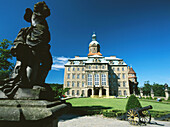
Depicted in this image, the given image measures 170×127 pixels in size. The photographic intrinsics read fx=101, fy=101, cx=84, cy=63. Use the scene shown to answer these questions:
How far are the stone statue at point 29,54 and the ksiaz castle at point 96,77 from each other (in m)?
35.7

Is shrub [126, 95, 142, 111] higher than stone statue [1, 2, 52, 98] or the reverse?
the reverse

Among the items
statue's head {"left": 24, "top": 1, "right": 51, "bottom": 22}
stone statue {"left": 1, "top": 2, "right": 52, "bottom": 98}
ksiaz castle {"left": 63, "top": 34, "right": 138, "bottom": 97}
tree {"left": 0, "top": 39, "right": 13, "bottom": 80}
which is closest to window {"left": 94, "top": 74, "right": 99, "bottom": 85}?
ksiaz castle {"left": 63, "top": 34, "right": 138, "bottom": 97}

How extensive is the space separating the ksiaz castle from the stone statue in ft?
117

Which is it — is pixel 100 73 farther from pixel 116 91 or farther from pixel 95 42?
pixel 95 42

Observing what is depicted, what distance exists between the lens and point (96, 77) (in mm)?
38438

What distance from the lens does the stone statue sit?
7.41 feet

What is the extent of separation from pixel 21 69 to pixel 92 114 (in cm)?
972

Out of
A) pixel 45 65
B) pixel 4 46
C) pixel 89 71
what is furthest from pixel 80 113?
pixel 89 71

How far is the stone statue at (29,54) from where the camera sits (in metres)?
2.26

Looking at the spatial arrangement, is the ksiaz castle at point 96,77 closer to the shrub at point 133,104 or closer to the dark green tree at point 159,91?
the shrub at point 133,104

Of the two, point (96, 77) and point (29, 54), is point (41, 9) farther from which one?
point (96, 77)

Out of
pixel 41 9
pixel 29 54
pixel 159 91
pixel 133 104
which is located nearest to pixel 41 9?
pixel 41 9

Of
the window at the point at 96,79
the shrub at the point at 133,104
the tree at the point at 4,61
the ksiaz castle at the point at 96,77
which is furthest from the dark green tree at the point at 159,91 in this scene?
Answer: the tree at the point at 4,61

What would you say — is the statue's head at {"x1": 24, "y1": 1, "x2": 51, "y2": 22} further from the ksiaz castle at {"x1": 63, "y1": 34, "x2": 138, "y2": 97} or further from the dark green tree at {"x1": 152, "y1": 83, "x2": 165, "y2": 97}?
the dark green tree at {"x1": 152, "y1": 83, "x2": 165, "y2": 97}
